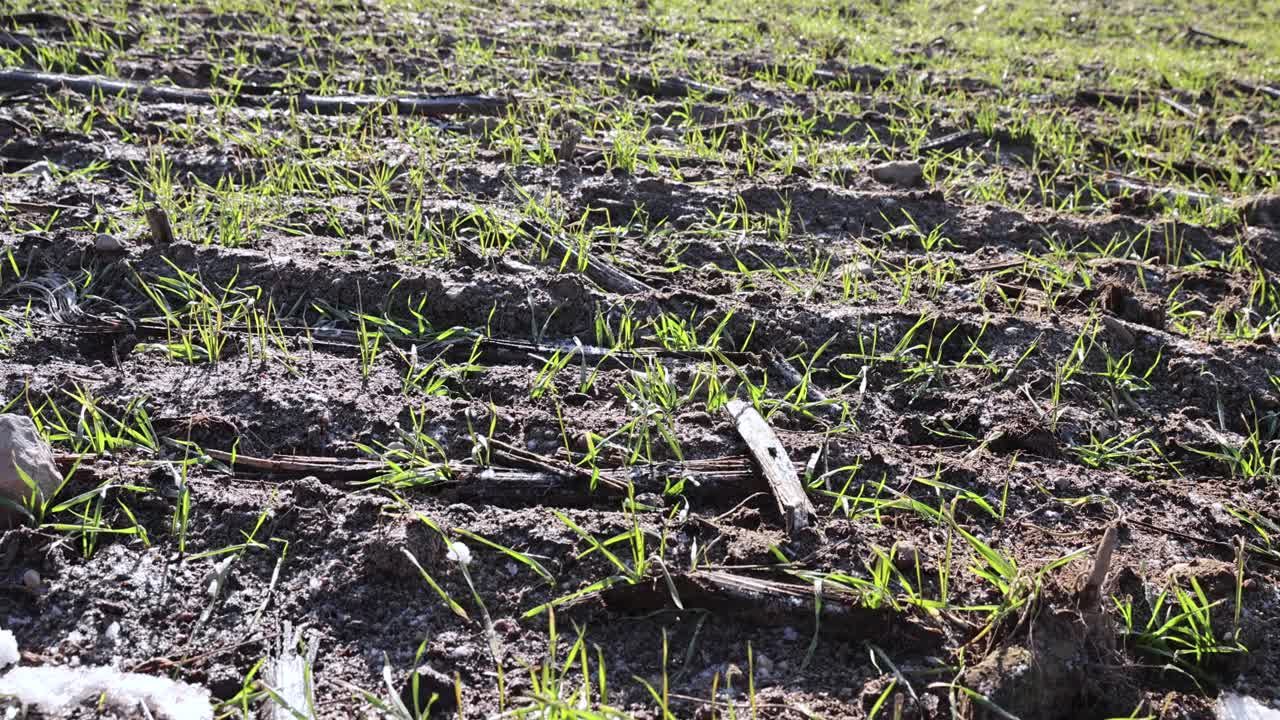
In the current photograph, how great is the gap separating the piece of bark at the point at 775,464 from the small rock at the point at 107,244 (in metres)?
1.74

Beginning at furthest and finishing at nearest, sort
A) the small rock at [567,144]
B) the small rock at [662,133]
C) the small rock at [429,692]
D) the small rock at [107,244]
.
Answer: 1. the small rock at [662,133]
2. the small rock at [567,144]
3. the small rock at [107,244]
4. the small rock at [429,692]

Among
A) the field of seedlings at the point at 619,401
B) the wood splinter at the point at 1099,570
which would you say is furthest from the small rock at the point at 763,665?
the wood splinter at the point at 1099,570

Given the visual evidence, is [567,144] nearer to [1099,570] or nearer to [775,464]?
[775,464]

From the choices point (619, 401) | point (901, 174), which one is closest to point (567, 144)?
point (901, 174)

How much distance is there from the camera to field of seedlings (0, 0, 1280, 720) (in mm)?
1497

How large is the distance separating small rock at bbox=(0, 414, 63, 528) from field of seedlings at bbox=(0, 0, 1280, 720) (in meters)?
0.01

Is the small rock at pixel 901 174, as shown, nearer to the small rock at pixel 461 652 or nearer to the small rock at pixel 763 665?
the small rock at pixel 763 665

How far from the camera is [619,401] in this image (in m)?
2.13

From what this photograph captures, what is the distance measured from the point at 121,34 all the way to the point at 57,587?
3.69 metres

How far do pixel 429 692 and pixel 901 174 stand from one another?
8.41 feet

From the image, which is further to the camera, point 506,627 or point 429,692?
point 506,627

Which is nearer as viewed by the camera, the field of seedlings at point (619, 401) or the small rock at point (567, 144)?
the field of seedlings at point (619, 401)

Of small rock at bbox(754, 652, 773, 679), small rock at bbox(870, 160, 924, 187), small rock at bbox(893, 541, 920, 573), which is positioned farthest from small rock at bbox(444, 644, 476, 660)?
small rock at bbox(870, 160, 924, 187)

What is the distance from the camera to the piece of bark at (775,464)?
1757 millimetres
